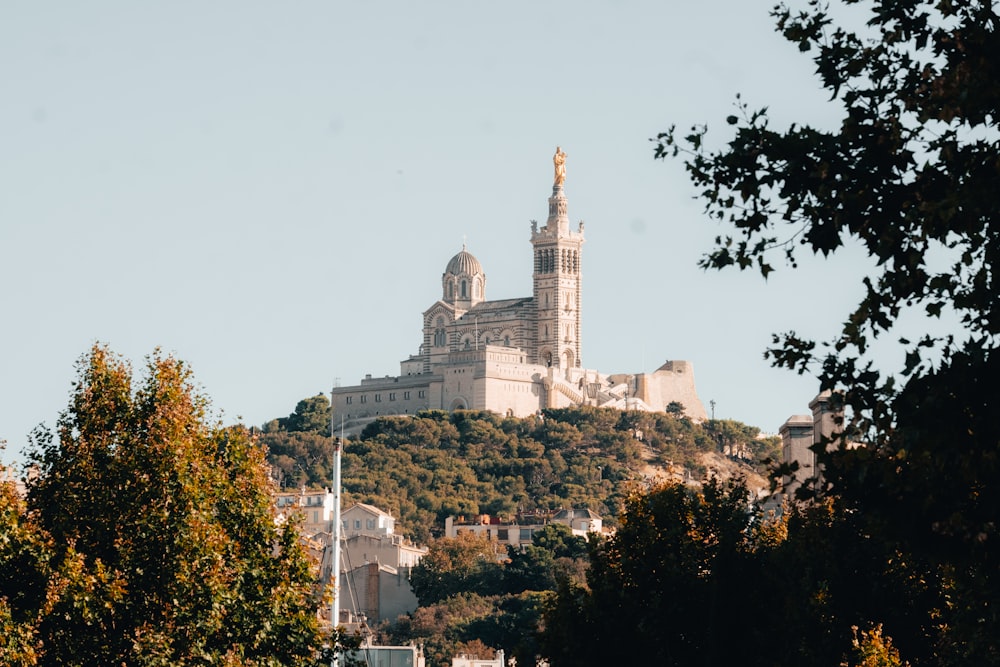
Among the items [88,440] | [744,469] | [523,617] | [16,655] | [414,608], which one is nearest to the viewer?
[16,655]

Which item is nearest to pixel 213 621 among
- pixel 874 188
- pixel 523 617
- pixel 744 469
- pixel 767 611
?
pixel 767 611

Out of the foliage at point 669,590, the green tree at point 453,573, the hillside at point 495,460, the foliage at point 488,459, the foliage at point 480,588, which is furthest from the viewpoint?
the hillside at point 495,460

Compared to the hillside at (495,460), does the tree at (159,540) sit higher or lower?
lower

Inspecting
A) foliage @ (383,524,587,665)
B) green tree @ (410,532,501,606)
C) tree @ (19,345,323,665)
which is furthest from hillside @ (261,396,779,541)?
tree @ (19,345,323,665)

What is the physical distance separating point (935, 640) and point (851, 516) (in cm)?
256

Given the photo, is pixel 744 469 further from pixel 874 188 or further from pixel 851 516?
pixel 874 188

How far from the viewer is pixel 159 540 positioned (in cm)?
2908

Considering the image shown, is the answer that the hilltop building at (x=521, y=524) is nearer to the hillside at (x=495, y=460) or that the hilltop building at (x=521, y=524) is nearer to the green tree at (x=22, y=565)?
the hillside at (x=495, y=460)

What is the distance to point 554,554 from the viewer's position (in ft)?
461

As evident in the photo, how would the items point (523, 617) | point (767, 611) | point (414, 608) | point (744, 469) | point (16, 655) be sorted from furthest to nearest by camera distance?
point (744, 469) < point (414, 608) < point (523, 617) < point (767, 611) < point (16, 655)

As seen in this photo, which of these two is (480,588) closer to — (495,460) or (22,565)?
(495,460)

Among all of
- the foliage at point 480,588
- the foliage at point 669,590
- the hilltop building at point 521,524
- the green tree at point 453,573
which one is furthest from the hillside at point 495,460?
the foliage at point 669,590

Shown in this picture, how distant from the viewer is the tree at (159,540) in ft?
93.1

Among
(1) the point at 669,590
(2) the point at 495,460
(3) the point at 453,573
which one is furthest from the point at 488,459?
(1) the point at 669,590
